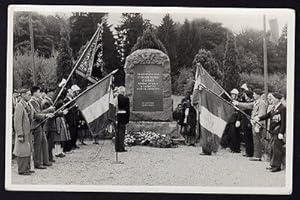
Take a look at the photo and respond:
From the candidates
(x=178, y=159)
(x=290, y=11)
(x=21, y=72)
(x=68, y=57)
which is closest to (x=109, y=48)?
(x=68, y=57)

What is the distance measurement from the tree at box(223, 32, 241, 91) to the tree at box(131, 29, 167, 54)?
1.45 feet

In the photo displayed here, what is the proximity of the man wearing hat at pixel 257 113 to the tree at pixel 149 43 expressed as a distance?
664 mm

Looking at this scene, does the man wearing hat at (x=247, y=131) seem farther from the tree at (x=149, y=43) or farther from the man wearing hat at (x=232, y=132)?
the tree at (x=149, y=43)

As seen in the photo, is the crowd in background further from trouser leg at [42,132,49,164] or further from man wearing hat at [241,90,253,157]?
man wearing hat at [241,90,253,157]

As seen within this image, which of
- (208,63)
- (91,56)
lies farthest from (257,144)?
(91,56)

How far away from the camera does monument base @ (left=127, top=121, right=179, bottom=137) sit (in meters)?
4.01

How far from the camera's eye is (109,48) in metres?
4.00

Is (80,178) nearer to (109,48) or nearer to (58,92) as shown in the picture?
(58,92)

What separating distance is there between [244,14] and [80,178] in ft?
5.32

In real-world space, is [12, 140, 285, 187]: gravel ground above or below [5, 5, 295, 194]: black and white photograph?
below

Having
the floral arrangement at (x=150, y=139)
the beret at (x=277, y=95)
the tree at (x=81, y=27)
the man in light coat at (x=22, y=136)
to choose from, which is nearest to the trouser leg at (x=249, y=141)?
the beret at (x=277, y=95)

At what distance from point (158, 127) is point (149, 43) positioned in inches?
23.6

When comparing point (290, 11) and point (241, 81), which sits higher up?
point (290, 11)

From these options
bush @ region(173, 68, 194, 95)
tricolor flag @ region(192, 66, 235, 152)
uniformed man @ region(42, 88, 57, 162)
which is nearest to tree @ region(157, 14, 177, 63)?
bush @ region(173, 68, 194, 95)
